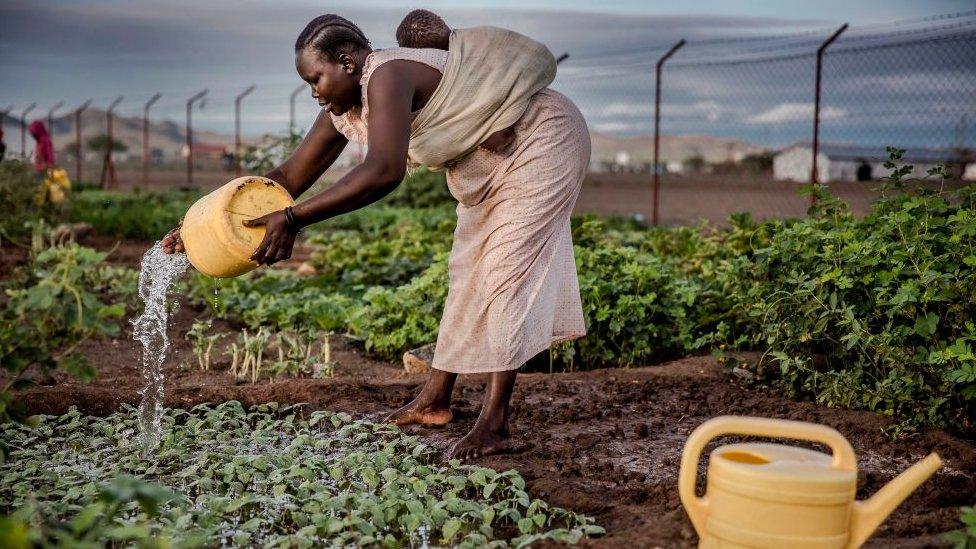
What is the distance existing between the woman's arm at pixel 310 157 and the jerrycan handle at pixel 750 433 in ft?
7.07

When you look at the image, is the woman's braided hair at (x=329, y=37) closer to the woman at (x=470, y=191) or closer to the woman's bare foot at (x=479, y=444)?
the woman at (x=470, y=191)

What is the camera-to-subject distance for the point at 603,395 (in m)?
4.49

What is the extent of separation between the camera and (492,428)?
3.56m

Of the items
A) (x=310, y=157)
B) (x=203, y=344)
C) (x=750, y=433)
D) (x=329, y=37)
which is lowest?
(x=203, y=344)

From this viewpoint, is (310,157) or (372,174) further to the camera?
(310,157)

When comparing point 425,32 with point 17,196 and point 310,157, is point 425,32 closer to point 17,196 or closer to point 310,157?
point 310,157

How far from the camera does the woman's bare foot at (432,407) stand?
3936mm

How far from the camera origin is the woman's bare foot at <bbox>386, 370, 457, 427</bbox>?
3.94 metres

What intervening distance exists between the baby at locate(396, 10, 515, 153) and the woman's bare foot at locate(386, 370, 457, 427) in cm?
93

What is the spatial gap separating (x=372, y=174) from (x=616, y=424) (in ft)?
5.04

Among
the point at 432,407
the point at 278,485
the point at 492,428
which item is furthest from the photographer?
the point at 432,407

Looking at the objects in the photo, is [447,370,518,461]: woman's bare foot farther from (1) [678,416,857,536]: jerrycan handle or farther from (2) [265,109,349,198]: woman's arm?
(1) [678,416,857,536]: jerrycan handle

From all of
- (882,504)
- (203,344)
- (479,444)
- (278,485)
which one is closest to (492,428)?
(479,444)

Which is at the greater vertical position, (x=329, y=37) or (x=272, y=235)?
(x=329, y=37)
